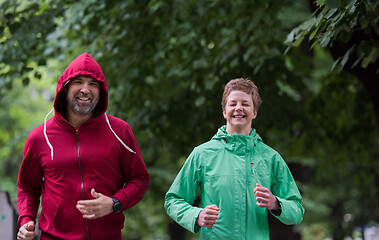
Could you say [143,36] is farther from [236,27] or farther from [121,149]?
[121,149]

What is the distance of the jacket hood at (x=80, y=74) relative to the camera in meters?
3.86

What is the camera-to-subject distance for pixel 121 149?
12.7 ft

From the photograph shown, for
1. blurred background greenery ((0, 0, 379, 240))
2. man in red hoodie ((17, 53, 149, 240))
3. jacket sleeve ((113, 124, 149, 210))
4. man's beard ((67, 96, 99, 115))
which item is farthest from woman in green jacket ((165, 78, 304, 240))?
blurred background greenery ((0, 0, 379, 240))

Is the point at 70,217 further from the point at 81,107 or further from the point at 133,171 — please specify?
the point at 81,107

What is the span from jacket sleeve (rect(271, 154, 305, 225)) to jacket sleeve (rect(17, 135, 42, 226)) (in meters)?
1.52

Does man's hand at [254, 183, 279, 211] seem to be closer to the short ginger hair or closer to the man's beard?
the short ginger hair

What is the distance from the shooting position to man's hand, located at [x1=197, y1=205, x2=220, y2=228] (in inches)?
133

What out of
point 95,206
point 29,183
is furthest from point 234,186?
point 29,183

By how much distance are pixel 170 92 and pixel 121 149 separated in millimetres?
→ 5180

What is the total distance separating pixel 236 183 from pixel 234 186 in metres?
0.02

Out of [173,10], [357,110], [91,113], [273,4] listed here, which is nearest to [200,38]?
[173,10]

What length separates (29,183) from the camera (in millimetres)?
3932

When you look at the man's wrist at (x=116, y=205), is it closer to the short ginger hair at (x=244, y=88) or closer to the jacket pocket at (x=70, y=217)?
the jacket pocket at (x=70, y=217)

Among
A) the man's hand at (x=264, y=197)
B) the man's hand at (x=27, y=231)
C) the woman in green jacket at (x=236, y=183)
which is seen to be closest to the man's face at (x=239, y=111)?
the woman in green jacket at (x=236, y=183)
